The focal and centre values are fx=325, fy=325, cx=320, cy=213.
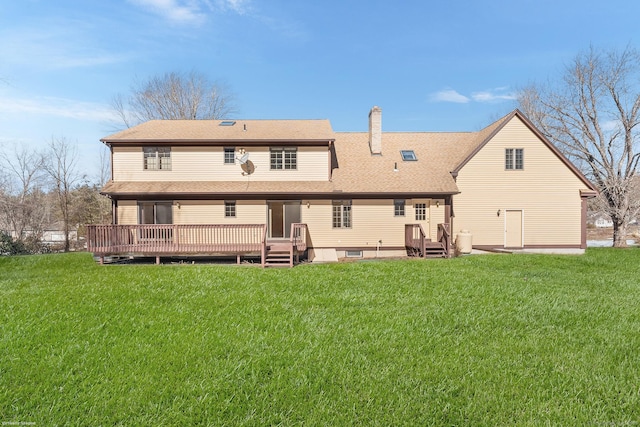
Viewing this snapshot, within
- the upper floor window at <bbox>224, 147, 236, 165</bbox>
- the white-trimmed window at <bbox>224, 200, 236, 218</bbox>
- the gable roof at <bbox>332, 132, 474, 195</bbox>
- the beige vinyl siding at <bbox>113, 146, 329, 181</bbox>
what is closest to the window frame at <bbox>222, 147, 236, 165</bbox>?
the upper floor window at <bbox>224, 147, 236, 165</bbox>

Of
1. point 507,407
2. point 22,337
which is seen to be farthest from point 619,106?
point 22,337

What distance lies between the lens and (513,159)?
16047 mm

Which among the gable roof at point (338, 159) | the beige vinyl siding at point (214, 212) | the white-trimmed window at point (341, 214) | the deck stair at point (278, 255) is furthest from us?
the white-trimmed window at point (341, 214)

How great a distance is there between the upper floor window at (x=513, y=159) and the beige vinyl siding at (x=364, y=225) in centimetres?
411

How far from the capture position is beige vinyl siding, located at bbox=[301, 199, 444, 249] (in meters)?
15.3

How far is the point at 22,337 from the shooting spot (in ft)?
16.6

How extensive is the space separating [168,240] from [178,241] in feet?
1.97

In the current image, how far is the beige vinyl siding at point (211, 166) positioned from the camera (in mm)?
15234

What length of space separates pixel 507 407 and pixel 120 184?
642 inches

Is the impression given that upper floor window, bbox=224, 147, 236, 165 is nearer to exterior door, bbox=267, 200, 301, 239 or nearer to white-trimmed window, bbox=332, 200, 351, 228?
exterior door, bbox=267, 200, 301, 239

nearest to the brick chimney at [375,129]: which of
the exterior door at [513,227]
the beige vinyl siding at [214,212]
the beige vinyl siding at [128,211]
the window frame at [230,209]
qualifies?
the beige vinyl siding at [214,212]

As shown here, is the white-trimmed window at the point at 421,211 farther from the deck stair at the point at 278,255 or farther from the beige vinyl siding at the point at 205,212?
the beige vinyl siding at the point at 205,212

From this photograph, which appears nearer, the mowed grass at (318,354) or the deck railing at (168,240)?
the mowed grass at (318,354)

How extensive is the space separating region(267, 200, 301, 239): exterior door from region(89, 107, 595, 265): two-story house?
5cm
